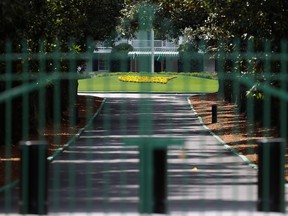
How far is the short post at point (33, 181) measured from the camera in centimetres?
1127

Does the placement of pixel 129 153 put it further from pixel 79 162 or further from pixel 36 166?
pixel 79 162

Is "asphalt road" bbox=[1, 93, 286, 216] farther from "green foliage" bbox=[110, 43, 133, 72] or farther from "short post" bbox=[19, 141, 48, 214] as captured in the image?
"short post" bbox=[19, 141, 48, 214]

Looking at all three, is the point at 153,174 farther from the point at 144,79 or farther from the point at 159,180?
the point at 144,79

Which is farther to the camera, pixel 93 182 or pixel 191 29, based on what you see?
pixel 191 29

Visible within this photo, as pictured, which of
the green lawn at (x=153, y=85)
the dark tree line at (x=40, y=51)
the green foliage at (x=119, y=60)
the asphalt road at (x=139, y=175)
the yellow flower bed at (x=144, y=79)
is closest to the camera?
the yellow flower bed at (x=144, y=79)

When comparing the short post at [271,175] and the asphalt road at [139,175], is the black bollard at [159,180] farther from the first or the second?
the short post at [271,175]

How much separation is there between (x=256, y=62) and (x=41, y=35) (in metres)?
10.6

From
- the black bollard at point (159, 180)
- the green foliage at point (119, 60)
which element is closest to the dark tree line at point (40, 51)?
the green foliage at point (119, 60)

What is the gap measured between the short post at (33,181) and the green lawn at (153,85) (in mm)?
903

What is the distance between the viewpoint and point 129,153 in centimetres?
1419

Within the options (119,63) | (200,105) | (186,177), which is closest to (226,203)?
(186,177)

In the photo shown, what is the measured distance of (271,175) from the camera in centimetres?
1146

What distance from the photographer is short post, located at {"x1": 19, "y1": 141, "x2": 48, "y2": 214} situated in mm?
11266

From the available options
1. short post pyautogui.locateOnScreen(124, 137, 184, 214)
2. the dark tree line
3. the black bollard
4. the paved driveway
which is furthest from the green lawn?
the black bollard
